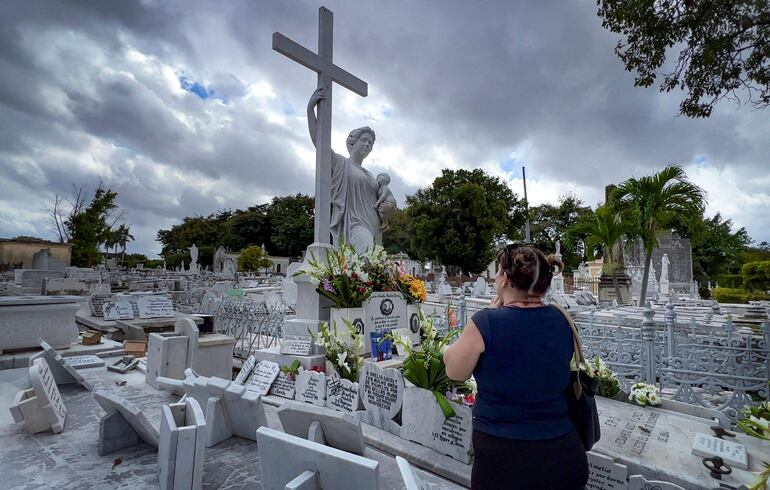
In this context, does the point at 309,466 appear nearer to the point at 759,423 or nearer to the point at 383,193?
the point at 759,423

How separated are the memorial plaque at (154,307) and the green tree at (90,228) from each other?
22426mm

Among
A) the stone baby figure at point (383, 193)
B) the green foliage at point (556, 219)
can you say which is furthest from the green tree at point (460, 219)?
the stone baby figure at point (383, 193)

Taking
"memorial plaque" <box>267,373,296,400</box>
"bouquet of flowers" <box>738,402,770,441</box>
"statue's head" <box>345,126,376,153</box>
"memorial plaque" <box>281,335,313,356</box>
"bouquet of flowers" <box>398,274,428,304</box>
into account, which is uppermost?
"statue's head" <box>345,126,376,153</box>

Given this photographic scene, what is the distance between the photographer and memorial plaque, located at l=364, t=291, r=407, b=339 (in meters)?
4.36

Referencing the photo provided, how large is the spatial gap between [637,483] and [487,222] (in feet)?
95.3

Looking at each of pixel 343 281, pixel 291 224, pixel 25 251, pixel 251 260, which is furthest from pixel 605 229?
pixel 291 224

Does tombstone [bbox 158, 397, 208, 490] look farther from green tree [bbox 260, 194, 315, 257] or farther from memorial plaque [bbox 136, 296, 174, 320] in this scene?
green tree [bbox 260, 194, 315, 257]

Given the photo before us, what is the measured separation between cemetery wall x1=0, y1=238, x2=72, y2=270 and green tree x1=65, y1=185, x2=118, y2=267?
661 mm

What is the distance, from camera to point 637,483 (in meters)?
1.86

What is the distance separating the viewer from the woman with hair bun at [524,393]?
151 cm

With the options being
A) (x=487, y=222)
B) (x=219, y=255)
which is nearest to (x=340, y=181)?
(x=487, y=222)

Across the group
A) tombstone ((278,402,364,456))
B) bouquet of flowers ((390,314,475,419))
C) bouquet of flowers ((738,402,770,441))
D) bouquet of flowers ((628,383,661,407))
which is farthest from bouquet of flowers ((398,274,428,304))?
bouquet of flowers ((738,402,770,441))

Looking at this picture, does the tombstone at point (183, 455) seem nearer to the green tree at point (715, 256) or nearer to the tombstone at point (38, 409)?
the tombstone at point (38, 409)

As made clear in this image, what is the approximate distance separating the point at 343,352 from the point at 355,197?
2.74m
